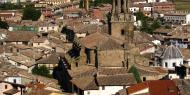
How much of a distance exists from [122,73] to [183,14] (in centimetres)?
6798

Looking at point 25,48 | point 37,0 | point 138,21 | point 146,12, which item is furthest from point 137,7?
point 25,48

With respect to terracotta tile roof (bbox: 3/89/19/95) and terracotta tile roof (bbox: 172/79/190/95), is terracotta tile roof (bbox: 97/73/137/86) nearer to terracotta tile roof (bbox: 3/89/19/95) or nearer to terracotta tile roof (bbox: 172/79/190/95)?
terracotta tile roof (bbox: 172/79/190/95)

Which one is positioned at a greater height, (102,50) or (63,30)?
(102,50)

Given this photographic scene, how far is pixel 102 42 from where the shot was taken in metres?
45.9

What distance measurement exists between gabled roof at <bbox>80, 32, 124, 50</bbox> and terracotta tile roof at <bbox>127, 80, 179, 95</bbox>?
907 centimetres

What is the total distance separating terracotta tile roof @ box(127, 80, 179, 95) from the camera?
3478 centimetres

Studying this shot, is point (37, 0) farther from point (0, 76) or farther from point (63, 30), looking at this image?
point (0, 76)

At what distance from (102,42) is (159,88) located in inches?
449

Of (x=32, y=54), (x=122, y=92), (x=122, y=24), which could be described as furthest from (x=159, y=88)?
(x=32, y=54)

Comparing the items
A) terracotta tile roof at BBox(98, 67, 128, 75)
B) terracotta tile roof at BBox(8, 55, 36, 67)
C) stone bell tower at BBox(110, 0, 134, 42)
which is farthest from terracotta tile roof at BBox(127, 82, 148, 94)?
terracotta tile roof at BBox(8, 55, 36, 67)

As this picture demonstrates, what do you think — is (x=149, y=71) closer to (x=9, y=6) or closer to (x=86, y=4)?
(x=86, y=4)

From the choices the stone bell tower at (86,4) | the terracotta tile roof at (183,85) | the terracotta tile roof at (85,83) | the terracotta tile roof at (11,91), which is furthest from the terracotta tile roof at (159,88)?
the stone bell tower at (86,4)

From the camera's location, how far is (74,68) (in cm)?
4606

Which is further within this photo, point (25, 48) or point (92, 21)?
point (92, 21)
